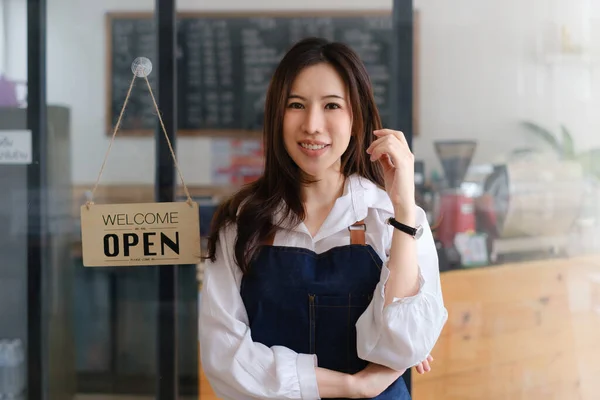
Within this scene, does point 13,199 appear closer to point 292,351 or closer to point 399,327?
point 292,351

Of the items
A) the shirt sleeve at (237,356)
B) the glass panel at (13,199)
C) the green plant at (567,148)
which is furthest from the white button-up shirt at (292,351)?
the glass panel at (13,199)

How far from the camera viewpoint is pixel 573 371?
9.92ft

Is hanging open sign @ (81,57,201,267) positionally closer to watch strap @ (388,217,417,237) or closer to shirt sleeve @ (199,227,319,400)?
shirt sleeve @ (199,227,319,400)

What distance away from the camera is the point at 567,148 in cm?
303

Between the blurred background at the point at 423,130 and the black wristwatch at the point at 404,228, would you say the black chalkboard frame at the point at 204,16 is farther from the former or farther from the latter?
the black wristwatch at the point at 404,228

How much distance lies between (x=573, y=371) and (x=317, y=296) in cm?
192

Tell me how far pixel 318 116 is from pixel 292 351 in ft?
1.76

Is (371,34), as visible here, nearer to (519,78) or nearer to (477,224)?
(519,78)

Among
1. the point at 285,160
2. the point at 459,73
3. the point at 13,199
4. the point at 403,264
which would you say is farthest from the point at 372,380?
the point at 13,199

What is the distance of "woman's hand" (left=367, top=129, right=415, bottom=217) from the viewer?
1.52 m

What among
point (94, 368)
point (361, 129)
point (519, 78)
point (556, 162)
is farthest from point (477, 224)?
point (94, 368)

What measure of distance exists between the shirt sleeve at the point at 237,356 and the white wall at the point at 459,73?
1.48 m

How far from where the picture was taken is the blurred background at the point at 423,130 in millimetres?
2986

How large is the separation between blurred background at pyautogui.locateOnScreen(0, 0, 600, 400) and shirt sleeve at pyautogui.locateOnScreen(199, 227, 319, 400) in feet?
4.56
